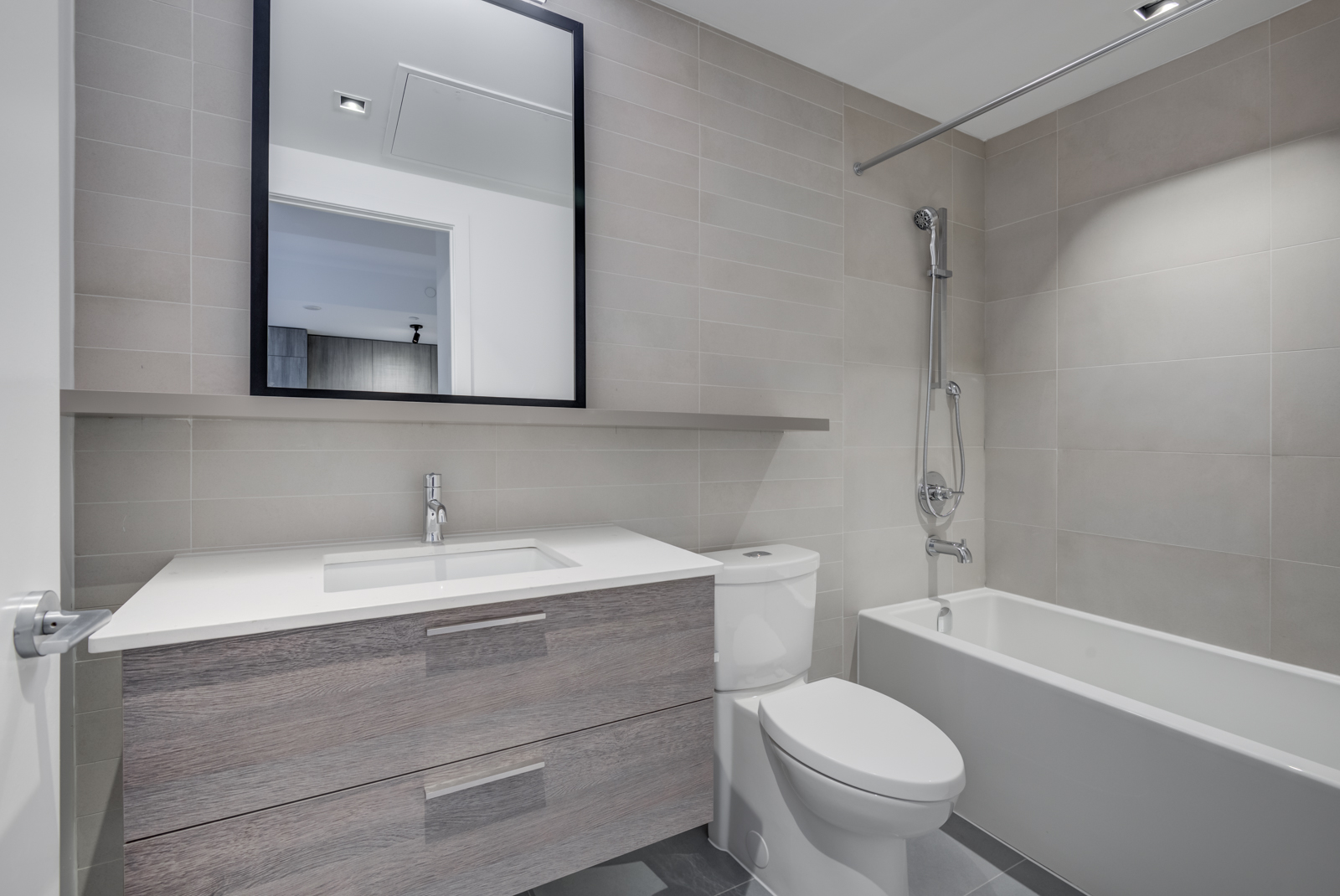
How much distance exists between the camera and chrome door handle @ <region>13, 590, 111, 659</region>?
22.0 inches

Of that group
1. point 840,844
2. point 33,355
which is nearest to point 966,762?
point 840,844

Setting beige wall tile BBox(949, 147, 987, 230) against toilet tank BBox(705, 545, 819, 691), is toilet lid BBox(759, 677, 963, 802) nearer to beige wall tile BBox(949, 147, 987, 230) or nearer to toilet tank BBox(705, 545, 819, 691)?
toilet tank BBox(705, 545, 819, 691)

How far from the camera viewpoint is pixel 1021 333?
7.97 ft

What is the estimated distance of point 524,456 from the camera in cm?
158

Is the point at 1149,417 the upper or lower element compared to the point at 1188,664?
upper

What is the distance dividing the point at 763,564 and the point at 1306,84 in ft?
6.73

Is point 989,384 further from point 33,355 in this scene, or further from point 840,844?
point 33,355

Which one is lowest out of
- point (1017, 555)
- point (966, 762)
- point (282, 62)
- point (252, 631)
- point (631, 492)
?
point (966, 762)

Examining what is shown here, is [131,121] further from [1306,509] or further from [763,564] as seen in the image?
[1306,509]

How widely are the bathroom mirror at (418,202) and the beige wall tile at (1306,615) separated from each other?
2091mm

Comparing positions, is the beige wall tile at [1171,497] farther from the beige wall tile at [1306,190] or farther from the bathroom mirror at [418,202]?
the bathroom mirror at [418,202]

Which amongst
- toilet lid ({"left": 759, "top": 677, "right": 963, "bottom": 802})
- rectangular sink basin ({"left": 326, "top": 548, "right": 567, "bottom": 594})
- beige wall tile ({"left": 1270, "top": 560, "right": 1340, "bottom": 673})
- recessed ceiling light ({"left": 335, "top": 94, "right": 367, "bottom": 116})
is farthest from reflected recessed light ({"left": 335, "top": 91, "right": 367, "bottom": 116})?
beige wall tile ({"left": 1270, "top": 560, "right": 1340, "bottom": 673})

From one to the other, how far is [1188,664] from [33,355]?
106 inches

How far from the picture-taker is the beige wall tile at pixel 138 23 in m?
1.18
